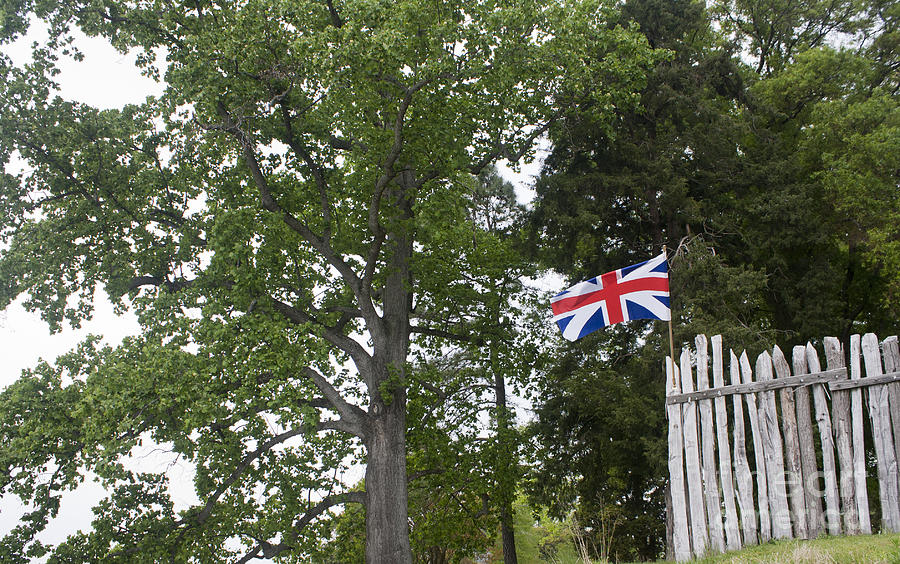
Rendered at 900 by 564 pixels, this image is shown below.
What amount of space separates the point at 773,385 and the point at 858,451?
1.05 meters

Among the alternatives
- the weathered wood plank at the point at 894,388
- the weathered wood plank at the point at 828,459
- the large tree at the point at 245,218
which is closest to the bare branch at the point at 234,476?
the large tree at the point at 245,218

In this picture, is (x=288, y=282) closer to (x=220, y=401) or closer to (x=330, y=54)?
(x=220, y=401)

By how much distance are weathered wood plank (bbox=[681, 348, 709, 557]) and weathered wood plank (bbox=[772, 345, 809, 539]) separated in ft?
3.14

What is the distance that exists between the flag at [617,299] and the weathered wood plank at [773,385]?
5.66ft

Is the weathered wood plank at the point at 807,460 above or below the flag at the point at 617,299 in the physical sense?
below

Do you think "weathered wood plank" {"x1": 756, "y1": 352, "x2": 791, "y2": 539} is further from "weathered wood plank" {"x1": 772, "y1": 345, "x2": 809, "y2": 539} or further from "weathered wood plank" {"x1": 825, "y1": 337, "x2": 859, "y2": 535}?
"weathered wood plank" {"x1": 825, "y1": 337, "x2": 859, "y2": 535}

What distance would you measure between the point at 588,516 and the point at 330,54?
487 inches

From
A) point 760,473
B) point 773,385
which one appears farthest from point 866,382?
point 760,473

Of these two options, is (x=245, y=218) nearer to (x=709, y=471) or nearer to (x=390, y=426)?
(x=390, y=426)

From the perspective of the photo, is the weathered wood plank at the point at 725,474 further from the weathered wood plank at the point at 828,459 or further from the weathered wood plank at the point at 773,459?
the weathered wood plank at the point at 828,459

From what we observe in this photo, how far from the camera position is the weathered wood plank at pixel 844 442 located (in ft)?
24.1

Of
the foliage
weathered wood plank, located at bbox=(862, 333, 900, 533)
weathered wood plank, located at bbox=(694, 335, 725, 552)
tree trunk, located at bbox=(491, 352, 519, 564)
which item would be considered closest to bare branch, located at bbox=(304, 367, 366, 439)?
tree trunk, located at bbox=(491, 352, 519, 564)

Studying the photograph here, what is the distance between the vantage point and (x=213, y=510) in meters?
14.1

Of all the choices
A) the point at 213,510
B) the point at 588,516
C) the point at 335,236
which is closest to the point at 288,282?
the point at 335,236
